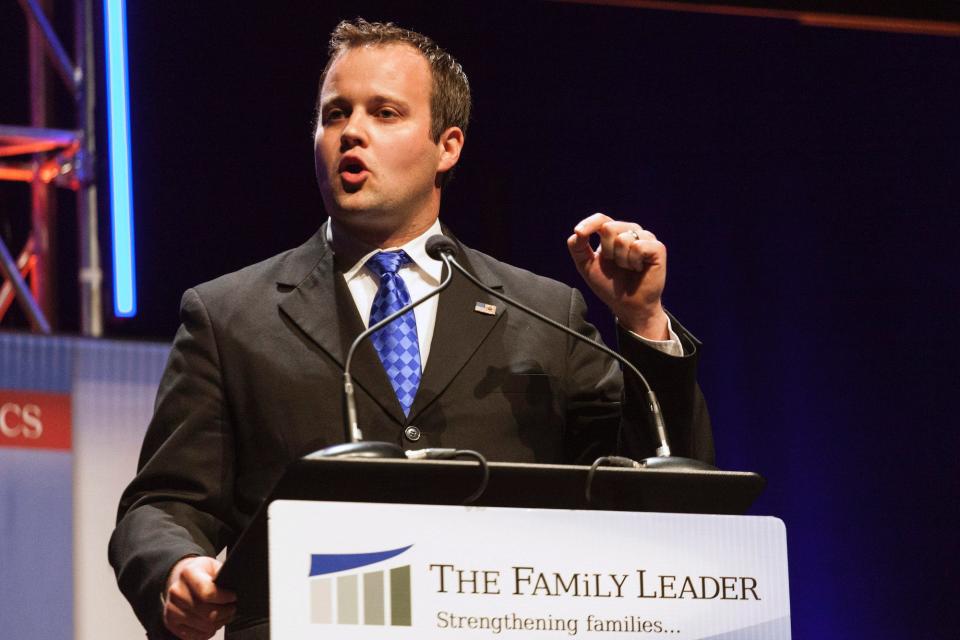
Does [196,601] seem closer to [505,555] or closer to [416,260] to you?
[505,555]

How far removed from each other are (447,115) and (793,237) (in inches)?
90.3

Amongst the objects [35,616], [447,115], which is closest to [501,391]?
[447,115]

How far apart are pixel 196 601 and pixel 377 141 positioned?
81cm

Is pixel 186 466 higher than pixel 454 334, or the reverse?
pixel 454 334

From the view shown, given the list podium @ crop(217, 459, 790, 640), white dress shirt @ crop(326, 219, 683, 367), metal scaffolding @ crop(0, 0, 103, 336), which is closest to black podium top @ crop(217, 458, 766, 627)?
podium @ crop(217, 459, 790, 640)

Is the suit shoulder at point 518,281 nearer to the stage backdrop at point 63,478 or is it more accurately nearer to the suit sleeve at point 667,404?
the suit sleeve at point 667,404

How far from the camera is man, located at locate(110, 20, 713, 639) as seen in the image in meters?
1.80

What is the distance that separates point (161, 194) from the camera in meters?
3.96

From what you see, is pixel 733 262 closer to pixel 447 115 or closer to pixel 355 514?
pixel 447 115

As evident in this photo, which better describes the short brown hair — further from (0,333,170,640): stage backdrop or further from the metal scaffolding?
the metal scaffolding

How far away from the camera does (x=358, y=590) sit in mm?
1261

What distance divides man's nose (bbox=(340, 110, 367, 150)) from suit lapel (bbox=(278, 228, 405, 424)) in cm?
16

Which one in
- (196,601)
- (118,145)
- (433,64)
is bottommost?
(196,601)

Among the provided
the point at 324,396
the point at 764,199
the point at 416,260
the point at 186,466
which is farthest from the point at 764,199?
the point at 186,466
